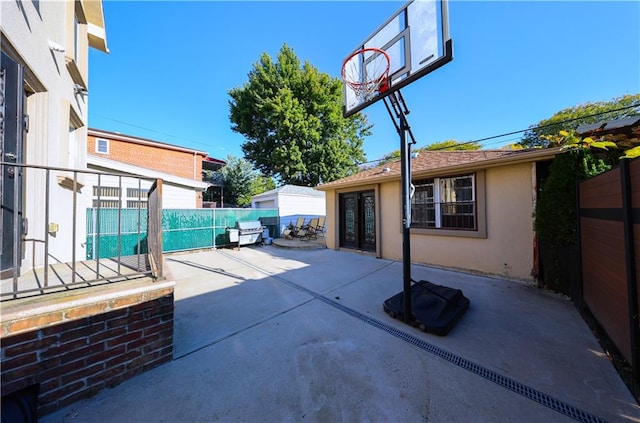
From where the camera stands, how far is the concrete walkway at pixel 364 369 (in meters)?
1.59

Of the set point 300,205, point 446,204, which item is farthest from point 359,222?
point 300,205

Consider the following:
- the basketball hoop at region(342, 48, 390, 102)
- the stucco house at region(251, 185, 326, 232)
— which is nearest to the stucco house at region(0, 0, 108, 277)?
the basketball hoop at region(342, 48, 390, 102)

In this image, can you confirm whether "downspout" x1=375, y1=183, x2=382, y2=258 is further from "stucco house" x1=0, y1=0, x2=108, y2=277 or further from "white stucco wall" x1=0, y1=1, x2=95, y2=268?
"white stucco wall" x1=0, y1=1, x2=95, y2=268

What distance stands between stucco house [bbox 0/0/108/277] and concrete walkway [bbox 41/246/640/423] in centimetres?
148

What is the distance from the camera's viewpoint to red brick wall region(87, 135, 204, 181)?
13320 mm

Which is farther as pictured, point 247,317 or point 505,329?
point 247,317

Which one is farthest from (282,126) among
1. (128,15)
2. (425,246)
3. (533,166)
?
(533,166)

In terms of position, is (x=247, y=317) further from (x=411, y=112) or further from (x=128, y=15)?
(x=128, y=15)

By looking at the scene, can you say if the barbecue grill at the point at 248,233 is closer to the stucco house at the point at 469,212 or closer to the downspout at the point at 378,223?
the stucco house at the point at 469,212

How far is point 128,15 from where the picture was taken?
21.4 ft

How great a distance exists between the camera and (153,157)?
14.5 meters

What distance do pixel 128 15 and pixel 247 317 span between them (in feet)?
30.5

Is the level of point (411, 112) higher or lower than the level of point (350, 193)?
higher

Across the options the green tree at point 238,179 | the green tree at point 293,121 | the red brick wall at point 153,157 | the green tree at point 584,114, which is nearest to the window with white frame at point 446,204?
the green tree at point 293,121
